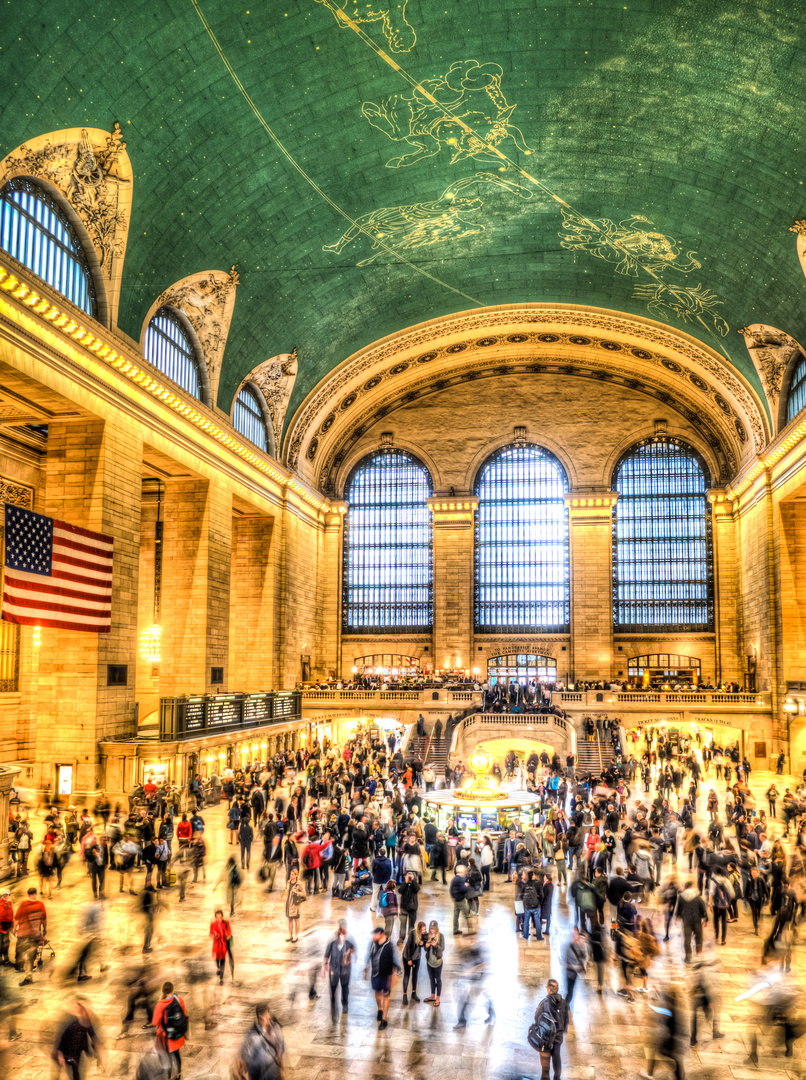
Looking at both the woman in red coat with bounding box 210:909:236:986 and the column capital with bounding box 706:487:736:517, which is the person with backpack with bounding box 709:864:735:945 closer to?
the woman in red coat with bounding box 210:909:236:986

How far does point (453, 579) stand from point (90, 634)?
2361cm

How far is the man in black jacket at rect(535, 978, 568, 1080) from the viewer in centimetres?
750

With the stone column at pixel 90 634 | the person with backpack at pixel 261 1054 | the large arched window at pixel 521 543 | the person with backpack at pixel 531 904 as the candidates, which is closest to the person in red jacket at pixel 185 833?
the stone column at pixel 90 634

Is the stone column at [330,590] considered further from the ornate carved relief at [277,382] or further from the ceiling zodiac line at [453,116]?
the ceiling zodiac line at [453,116]

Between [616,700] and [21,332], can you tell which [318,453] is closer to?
A: [616,700]

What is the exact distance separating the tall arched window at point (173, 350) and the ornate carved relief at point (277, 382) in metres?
4.22

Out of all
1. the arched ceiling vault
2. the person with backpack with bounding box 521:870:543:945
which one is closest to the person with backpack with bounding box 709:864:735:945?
the person with backpack with bounding box 521:870:543:945

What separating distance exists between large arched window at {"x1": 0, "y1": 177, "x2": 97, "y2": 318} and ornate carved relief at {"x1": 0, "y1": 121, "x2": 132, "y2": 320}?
40 cm

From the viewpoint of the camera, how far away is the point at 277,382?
1383 inches

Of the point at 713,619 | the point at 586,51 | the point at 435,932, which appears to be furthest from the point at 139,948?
the point at 713,619

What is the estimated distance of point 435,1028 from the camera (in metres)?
9.17

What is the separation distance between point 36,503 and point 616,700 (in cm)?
2330

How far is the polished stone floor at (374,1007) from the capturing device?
27.3ft

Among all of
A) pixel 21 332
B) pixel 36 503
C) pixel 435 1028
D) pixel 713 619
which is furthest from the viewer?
pixel 713 619
